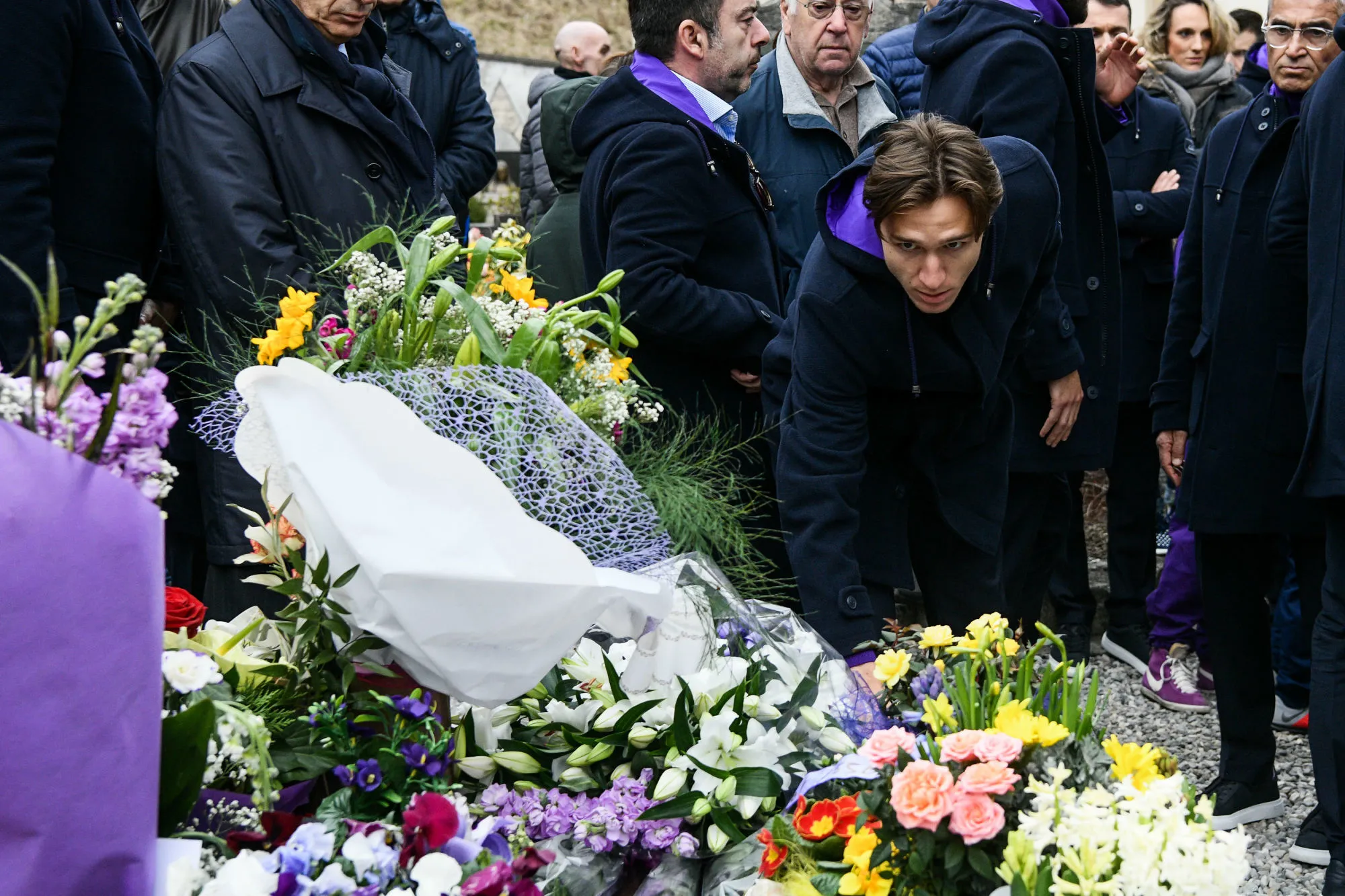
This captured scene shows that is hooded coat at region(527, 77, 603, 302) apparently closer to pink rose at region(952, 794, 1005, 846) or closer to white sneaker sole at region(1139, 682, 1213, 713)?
white sneaker sole at region(1139, 682, 1213, 713)

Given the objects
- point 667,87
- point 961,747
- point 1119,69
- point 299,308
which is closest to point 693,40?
point 667,87

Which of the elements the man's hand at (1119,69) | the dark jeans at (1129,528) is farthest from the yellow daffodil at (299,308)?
the dark jeans at (1129,528)

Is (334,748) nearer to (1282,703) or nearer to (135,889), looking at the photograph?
(135,889)

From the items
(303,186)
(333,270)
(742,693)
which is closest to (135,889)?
(742,693)

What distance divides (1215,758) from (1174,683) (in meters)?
0.47

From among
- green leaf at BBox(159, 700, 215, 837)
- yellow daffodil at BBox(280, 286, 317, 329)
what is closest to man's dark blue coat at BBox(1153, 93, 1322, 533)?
yellow daffodil at BBox(280, 286, 317, 329)

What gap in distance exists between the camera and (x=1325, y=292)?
3.01 m

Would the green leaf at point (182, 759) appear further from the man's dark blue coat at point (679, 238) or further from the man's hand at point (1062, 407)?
the man's hand at point (1062, 407)

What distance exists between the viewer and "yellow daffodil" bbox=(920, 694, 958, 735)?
1.68 m

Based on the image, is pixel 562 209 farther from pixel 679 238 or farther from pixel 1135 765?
pixel 1135 765

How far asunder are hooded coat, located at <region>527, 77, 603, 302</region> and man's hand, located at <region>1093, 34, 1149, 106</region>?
156 cm

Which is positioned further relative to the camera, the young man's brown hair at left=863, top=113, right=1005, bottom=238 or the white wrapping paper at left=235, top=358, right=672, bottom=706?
the young man's brown hair at left=863, top=113, right=1005, bottom=238

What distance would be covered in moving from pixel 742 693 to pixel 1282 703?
3.13 metres

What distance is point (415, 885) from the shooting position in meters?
1.45
